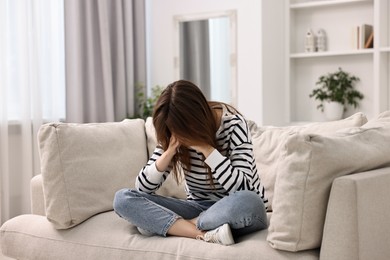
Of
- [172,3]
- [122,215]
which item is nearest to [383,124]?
[122,215]

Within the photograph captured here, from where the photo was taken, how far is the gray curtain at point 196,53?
Result: 496cm

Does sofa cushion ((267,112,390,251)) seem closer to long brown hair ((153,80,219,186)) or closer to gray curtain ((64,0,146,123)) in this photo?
long brown hair ((153,80,219,186))

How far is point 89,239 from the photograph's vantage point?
7.69 feet

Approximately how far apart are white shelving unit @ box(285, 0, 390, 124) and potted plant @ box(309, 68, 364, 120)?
0.06 metres

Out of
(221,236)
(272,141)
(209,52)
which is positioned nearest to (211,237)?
(221,236)

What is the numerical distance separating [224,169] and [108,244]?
21.1 inches

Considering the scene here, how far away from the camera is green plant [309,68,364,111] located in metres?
4.68

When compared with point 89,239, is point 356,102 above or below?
above

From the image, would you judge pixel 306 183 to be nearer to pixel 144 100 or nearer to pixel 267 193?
pixel 267 193

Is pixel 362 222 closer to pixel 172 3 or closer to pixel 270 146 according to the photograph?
pixel 270 146

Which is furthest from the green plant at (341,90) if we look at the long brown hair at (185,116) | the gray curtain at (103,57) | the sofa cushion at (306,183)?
the sofa cushion at (306,183)

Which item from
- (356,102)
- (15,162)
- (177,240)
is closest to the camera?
(177,240)

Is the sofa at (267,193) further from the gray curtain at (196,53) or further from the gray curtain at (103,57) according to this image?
the gray curtain at (196,53)

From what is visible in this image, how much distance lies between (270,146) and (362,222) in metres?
0.85
